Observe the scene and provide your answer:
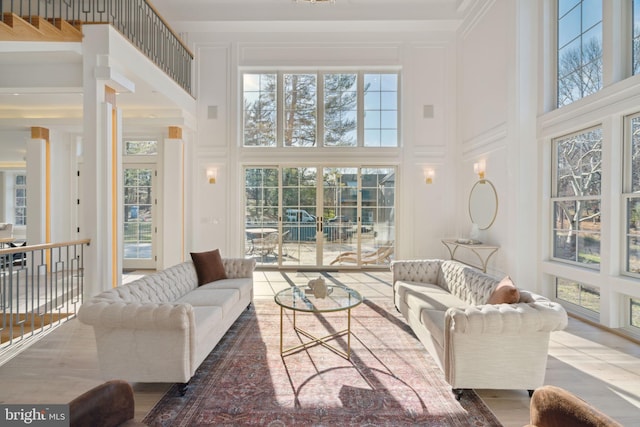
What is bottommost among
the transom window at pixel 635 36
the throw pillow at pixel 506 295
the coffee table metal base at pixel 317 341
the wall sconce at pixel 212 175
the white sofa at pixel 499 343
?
the coffee table metal base at pixel 317 341

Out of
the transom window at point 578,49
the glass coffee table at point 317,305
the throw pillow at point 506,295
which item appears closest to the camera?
the throw pillow at point 506,295

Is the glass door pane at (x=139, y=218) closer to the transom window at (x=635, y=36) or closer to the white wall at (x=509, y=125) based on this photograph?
the white wall at (x=509, y=125)

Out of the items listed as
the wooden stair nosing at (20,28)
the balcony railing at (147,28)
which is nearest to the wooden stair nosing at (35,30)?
the wooden stair nosing at (20,28)

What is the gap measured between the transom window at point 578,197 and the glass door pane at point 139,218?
7.46 metres

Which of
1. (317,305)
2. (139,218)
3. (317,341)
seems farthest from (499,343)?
(139,218)

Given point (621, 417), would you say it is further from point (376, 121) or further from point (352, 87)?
point (352, 87)

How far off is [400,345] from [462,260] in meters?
3.82

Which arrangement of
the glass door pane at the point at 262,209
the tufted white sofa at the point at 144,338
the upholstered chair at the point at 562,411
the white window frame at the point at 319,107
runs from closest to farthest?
the upholstered chair at the point at 562,411 → the tufted white sofa at the point at 144,338 → the white window frame at the point at 319,107 → the glass door pane at the point at 262,209

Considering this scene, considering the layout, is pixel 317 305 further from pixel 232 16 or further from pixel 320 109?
pixel 232 16

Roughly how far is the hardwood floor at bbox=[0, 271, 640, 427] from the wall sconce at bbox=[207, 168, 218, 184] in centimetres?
380

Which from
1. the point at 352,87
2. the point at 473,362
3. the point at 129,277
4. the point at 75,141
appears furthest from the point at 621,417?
the point at 75,141

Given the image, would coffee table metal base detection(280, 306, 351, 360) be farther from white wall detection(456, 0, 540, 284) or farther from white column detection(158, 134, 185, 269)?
white column detection(158, 134, 185, 269)

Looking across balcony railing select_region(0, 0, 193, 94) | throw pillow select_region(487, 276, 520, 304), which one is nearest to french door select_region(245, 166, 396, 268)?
balcony railing select_region(0, 0, 193, 94)

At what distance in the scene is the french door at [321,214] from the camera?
702 cm
